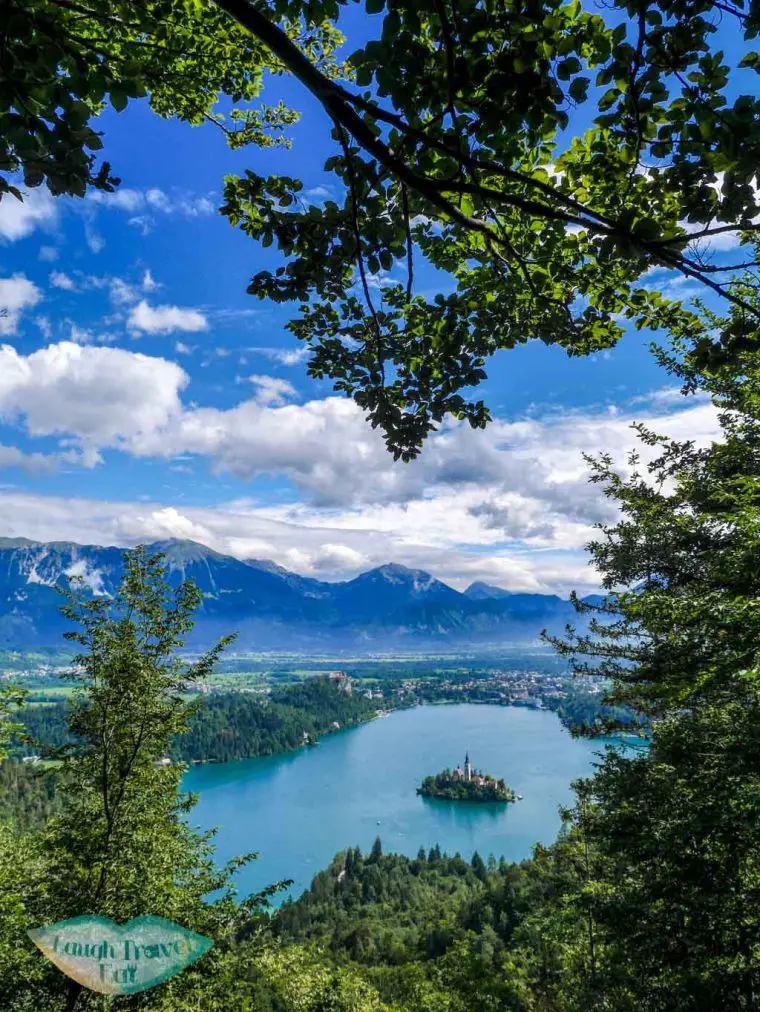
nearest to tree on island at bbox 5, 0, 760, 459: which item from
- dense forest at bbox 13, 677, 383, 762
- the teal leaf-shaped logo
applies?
the teal leaf-shaped logo

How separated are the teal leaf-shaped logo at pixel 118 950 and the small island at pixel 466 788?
63643 mm

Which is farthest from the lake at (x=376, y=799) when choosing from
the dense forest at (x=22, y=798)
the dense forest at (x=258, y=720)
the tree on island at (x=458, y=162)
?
the tree on island at (x=458, y=162)

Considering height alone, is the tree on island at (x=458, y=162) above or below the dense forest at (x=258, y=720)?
above

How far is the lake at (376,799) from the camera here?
46.8m

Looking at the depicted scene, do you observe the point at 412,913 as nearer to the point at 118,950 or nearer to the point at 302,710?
the point at 118,950

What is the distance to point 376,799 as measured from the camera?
200 ft

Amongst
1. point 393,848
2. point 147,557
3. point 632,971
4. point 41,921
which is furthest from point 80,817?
point 393,848

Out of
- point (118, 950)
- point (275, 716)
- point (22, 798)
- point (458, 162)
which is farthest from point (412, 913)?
point (275, 716)

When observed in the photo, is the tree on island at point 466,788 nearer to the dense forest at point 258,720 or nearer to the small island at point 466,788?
the small island at point 466,788

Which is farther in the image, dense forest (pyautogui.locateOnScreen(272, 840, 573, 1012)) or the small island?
the small island

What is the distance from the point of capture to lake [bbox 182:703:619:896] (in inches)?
1844

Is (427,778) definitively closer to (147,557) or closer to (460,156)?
(147,557)

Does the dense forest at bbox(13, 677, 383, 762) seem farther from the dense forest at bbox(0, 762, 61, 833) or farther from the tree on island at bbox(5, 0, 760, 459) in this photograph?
the tree on island at bbox(5, 0, 760, 459)

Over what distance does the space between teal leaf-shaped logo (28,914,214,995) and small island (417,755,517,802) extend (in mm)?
63643
